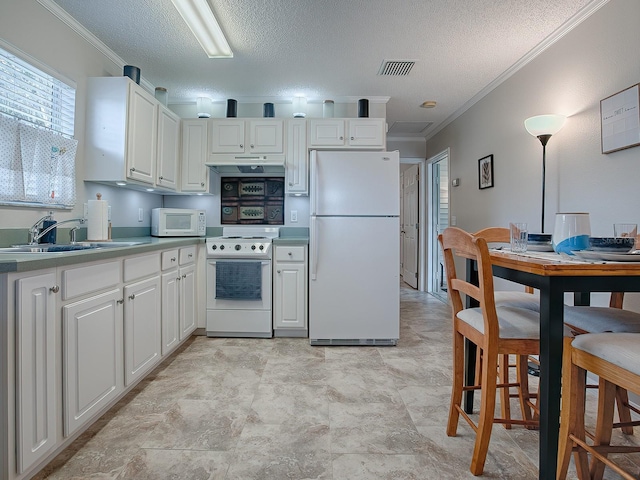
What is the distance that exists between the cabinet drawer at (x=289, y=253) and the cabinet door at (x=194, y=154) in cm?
115

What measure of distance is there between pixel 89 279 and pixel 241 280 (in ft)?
4.86

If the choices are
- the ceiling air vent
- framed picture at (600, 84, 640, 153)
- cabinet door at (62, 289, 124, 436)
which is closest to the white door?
the ceiling air vent

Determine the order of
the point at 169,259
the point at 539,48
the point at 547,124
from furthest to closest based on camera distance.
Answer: the point at 539,48, the point at 169,259, the point at 547,124

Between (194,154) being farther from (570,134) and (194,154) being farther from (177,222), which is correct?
(570,134)

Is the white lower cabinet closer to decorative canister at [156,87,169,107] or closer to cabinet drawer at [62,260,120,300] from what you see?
cabinet drawer at [62,260,120,300]

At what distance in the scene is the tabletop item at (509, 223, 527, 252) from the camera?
1485 millimetres

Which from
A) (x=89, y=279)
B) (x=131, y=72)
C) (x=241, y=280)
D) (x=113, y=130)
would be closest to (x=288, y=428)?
(x=89, y=279)

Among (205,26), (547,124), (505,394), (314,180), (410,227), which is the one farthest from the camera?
(410,227)

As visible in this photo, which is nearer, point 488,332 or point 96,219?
point 488,332

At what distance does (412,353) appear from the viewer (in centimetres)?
271

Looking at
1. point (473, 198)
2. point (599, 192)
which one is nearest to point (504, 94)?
point (473, 198)

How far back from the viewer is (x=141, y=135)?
2617mm

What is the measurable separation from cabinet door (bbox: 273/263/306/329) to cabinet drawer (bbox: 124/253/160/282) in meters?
1.07

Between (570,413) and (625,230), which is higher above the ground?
(625,230)
